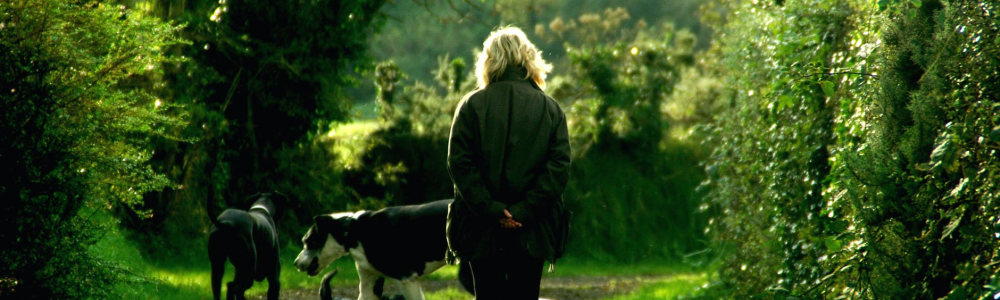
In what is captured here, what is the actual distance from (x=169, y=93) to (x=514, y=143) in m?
7.79

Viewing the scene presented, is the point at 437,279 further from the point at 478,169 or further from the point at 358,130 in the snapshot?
the point at 478,169

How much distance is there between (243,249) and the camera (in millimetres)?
7000

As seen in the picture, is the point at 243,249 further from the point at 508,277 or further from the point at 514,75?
the point at 514,75

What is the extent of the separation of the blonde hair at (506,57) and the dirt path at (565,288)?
4.72 metres

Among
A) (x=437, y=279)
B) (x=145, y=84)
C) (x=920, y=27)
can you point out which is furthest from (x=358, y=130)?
(x=920, y=27)

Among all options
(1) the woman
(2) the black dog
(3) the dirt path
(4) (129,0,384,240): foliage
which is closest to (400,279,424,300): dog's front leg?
(2) the black dog

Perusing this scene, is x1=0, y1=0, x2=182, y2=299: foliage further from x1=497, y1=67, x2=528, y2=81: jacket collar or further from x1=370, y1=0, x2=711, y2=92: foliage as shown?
x1=370, y1=0, x2=711, y2=92: foliage

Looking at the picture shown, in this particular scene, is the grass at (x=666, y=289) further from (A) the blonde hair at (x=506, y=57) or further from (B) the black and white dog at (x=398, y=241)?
(A) the blonde hair at (x=506, y=57)

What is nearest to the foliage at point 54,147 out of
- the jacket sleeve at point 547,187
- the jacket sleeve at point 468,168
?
the jacket sleeve at point 468,168

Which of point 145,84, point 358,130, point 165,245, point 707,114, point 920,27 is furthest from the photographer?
point 707,114

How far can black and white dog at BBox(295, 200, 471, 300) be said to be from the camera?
722 cm

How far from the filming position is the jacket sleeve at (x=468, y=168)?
460 cm

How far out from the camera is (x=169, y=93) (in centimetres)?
1134

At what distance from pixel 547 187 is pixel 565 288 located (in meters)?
7.74
